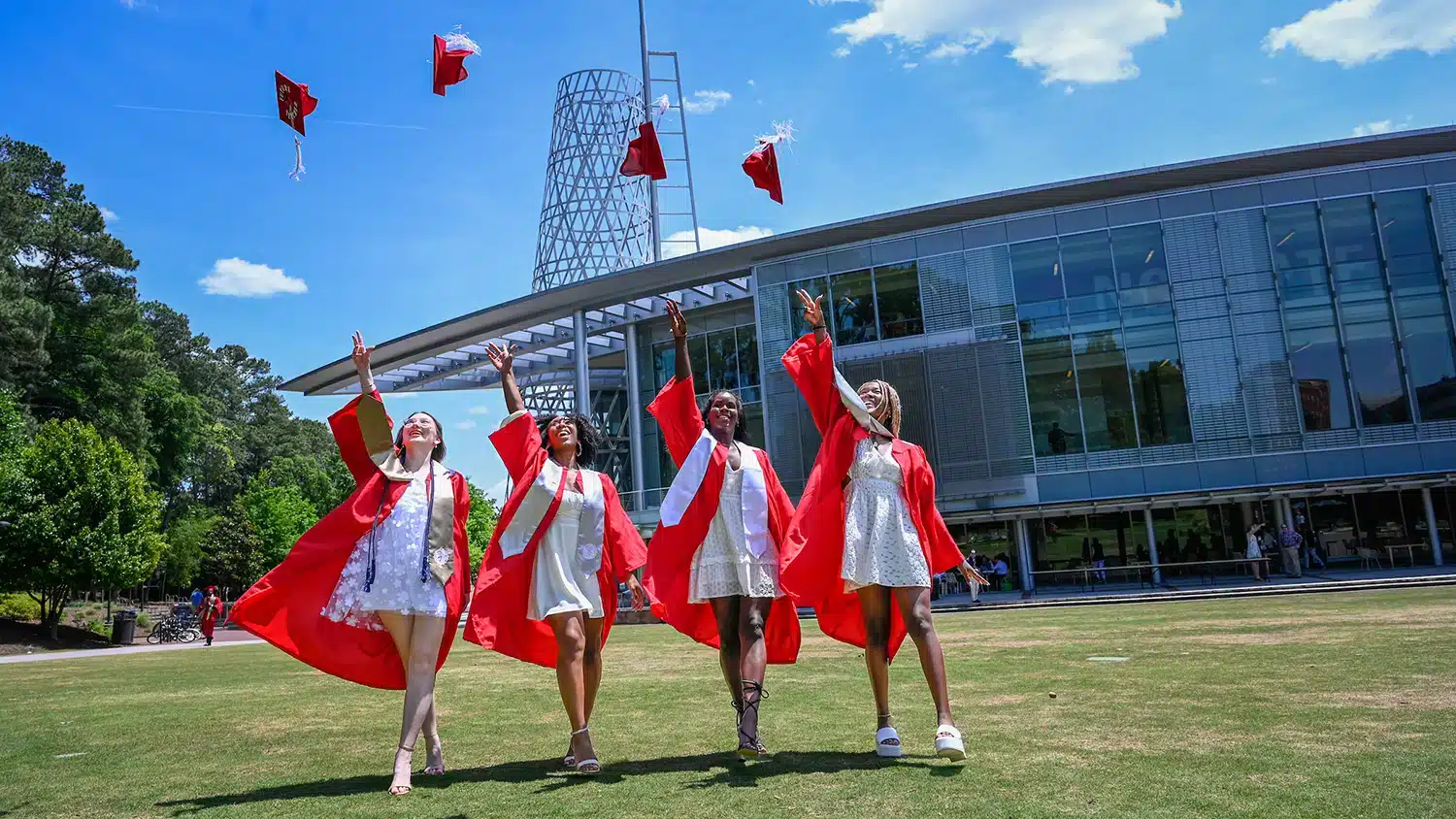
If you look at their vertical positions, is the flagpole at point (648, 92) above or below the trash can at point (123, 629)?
above

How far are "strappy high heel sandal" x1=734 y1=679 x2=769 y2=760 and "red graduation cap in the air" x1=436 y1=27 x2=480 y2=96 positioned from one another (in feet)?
29.3

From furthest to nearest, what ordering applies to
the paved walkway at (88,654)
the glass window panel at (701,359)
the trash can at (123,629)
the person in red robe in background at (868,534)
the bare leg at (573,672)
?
the glass window panel at (701,359), the trash can at (123,629), the paved walkway at (88,654), the person in red robe in background at (868,534), the bare leg at (573,672)

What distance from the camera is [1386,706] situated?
4.83m

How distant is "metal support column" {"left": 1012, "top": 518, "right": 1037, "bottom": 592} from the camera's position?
27.6m

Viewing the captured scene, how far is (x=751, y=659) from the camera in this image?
4.63m

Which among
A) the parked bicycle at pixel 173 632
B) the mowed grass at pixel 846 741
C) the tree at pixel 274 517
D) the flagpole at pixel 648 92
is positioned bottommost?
the parked bicycle at pixel 173 632

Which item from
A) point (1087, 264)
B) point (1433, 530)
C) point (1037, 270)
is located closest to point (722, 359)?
point (1037, 270)

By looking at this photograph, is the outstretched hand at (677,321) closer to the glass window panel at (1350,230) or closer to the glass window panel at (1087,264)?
the glass window panel at (1087,264)

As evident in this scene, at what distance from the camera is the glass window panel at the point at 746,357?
34.4 metres

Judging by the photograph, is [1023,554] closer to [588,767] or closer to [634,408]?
[634,408]

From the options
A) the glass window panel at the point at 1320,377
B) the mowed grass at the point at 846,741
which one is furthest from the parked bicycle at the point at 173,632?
the glass window panel at the point at 1320,377

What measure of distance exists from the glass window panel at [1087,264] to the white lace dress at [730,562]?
2524 cm

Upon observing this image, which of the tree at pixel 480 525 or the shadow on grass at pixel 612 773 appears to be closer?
the shadow on grass at pixel 612 773

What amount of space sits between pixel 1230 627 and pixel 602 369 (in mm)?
33221
